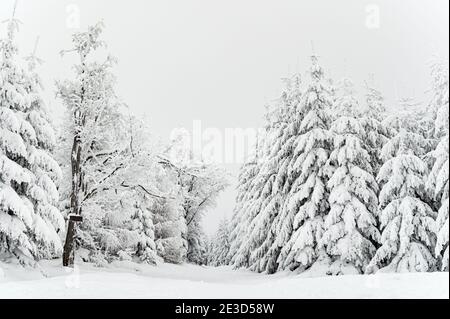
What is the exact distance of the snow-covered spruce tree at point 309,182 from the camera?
23.7 m

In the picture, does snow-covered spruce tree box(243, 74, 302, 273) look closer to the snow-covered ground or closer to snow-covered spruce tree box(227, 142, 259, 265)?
snow-covered spruce tree box(227, 142, 259, 265)

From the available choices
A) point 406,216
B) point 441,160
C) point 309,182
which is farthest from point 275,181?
point 441,160

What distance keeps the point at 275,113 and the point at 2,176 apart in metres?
19.9

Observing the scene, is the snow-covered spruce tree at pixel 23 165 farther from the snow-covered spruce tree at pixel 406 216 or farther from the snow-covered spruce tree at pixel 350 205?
the snow-covered spruce tree at pixel 406 216

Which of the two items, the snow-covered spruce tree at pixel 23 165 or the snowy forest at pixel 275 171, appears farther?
the snowy forest at pixel 275 171

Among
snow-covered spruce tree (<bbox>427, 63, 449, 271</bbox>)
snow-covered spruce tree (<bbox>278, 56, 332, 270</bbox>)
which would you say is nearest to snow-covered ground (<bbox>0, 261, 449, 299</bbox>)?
snow-covered spruce tree (<bbox>427, 63, 449, 271</bbox>)

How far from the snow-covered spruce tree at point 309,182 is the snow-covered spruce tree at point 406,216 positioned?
3.62m

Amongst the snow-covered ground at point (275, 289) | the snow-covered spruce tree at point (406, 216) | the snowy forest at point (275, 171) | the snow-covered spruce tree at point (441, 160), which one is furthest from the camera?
the snow-covered spruce tree at point (406, 216)

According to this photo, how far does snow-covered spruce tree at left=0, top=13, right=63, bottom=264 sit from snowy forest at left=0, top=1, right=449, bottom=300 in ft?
0.15

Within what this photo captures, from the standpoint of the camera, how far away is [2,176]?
52.9 ft

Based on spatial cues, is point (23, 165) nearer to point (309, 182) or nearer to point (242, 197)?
point (309, 182)

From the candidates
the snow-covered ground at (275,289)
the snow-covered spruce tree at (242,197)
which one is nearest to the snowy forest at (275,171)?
the snow-covered ground at (275,289)

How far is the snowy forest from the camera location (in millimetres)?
17047

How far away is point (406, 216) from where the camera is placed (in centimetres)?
1966
